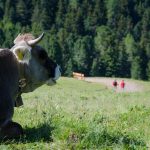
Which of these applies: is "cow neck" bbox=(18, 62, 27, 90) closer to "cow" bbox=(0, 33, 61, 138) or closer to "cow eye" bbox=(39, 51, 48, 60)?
"cow" bbox=(0, 33, 61, 138)

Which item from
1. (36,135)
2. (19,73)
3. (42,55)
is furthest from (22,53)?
(36,135)

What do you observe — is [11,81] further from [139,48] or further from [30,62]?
[139,48]

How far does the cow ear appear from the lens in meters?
11.8

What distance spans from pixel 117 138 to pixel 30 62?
9.57ft

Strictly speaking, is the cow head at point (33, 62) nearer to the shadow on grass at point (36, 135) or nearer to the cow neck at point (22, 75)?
the cow neck at point (22, 75)

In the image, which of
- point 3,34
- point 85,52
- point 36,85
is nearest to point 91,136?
point 36,85

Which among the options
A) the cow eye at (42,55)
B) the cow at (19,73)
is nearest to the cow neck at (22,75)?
the cow at (19,73)

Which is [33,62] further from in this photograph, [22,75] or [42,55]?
[22,75]

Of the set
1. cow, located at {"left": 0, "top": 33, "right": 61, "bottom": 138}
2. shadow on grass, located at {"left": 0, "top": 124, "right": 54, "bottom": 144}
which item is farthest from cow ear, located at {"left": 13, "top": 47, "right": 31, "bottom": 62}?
shadow on grass, located at {"left": 0, "top": 124, "right": 54, "bottom": 144}

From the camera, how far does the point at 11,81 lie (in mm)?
11055

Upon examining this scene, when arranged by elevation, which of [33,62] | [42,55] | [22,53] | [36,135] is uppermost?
[22,53]

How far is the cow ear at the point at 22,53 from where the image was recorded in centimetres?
1176

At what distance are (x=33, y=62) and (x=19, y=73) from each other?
62 cm

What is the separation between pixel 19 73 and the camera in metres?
11.7
